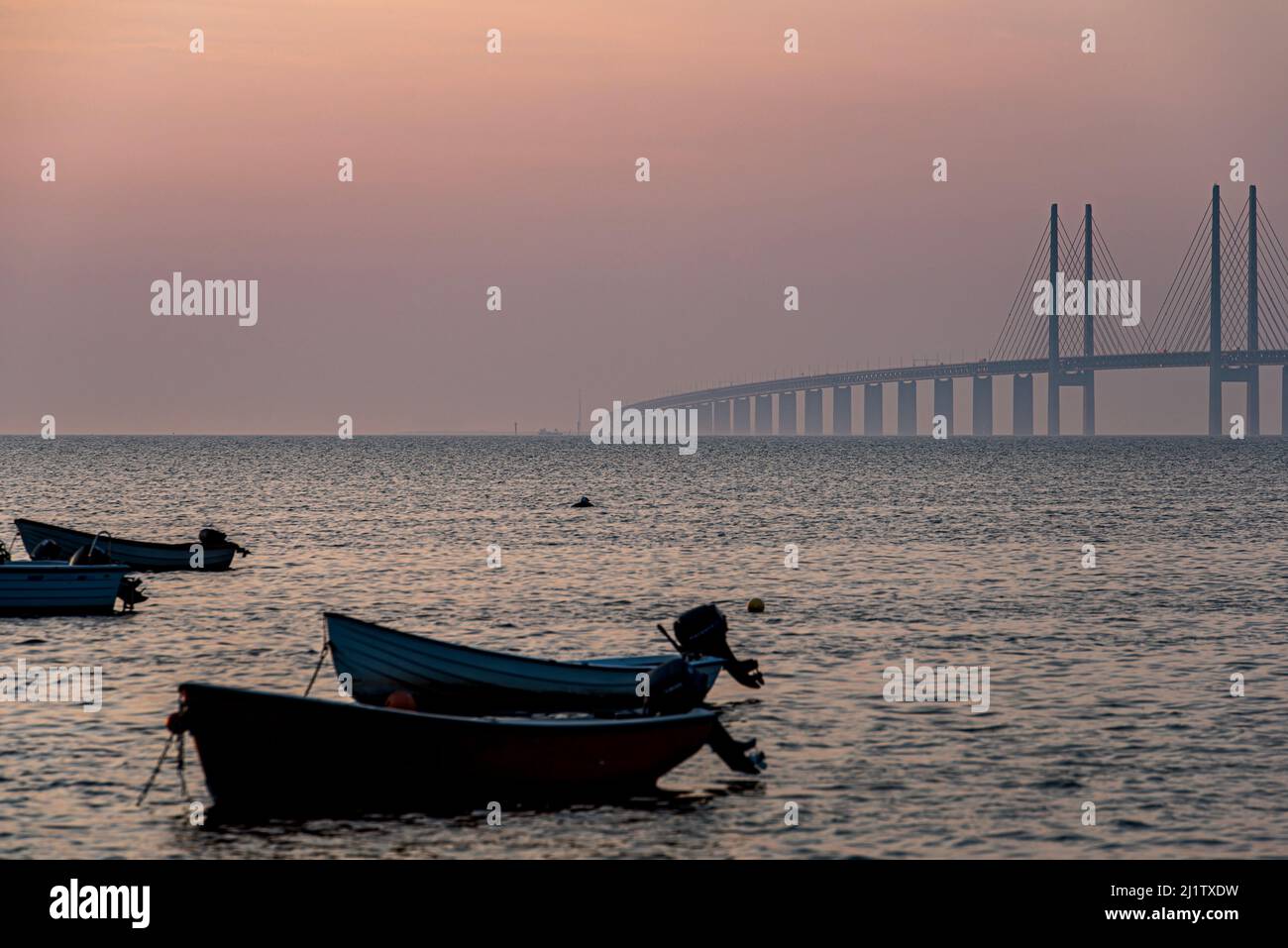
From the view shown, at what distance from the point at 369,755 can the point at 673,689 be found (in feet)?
13.4

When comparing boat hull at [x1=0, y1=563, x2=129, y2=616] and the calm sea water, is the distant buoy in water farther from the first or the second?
boat hull at [x1=0, y1=563, x2=129, y2=616]

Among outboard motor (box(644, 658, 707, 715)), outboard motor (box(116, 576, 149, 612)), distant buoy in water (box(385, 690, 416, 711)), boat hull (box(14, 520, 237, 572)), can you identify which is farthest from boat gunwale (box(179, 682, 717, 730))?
boat hull (box(14, 520, 237, 572))

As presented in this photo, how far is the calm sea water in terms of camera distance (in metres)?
15.8

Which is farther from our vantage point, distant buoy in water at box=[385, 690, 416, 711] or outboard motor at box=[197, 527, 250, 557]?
outboard motor at box=[197, 527, 250, 557]

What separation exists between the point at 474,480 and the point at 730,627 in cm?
9497

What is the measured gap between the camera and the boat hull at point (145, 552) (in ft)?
144

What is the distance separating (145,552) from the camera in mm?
45344

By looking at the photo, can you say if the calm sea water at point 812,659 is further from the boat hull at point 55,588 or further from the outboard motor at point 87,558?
the outboard motor at point 87,558

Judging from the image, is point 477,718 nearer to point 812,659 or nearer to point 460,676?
point 460,676

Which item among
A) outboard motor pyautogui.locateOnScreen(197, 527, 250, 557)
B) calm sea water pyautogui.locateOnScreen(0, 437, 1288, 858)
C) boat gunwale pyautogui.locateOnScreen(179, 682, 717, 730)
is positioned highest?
outboard motor pyautogui.locateOnScreen(197, 527, 250, 557)

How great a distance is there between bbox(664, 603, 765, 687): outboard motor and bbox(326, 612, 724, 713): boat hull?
1869 millimetres

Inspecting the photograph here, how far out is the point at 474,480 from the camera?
12662 cm

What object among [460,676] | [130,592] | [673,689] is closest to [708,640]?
[460,676]

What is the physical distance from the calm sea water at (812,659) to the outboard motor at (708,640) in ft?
1.37
